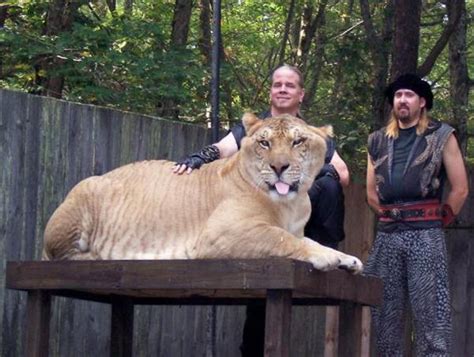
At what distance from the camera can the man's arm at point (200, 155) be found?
5641mm

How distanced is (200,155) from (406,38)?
3.80m

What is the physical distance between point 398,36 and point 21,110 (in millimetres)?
3849

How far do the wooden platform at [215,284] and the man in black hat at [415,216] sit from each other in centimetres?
86

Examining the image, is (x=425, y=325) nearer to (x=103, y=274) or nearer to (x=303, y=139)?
(x=303, y=139)

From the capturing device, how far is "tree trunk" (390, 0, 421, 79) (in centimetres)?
917

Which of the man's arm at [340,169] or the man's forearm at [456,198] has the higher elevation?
the man's arm at [340,169]

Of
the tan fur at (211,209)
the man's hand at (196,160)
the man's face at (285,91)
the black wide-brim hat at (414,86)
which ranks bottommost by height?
the tan fur at (211,209)

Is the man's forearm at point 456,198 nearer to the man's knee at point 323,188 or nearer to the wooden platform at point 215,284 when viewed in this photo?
the man's knee at point 323,188

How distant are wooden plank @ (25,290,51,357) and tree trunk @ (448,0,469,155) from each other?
5575 millimetres

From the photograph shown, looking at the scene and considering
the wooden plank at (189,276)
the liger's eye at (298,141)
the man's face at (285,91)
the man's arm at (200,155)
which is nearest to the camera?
the wooden plank at (189,276)

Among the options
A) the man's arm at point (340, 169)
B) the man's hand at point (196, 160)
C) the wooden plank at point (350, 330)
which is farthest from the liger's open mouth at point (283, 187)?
the man's arm at point (340, 169)

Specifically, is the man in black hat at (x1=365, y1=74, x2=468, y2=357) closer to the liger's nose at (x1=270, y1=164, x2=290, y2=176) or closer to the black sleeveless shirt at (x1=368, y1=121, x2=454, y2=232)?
the black sleeveless shirt at (x1=368, y1=121, x2=454, y2=232)

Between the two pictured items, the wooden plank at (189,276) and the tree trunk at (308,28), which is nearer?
the wooden plank at (189,276)

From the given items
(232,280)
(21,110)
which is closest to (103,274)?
(232,280)
